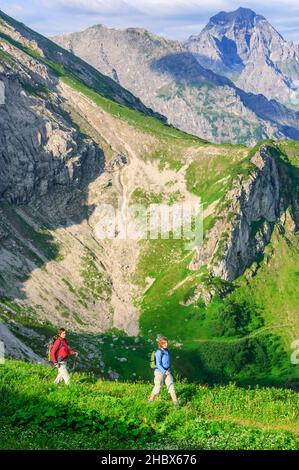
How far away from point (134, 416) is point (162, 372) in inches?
156

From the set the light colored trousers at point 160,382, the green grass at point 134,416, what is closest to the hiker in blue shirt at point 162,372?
the light colored trousers at point 160,382

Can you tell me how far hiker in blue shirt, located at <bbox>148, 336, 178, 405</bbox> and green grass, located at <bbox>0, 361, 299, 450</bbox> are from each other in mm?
709

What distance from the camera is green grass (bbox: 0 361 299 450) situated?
86.4 feet

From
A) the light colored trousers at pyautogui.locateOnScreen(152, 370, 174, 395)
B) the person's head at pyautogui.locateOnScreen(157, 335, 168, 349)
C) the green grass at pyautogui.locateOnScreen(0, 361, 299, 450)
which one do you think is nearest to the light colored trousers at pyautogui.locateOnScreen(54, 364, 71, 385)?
the green grass at pyautogui.locateOnScreen(0, 361, 299, 450)

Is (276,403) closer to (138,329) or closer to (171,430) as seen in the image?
(171,430)

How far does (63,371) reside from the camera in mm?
34438

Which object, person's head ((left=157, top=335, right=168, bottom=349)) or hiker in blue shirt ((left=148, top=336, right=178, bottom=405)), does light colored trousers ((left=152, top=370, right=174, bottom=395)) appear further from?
person's head ((left=157, top=335, right=168, bottom=349))

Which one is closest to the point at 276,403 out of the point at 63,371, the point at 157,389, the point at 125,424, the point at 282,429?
the point at 282,429

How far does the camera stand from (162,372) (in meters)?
33.3

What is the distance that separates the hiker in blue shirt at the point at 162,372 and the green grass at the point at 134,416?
2.33 feet

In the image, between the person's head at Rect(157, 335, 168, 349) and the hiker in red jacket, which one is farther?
the hiker in red jacket
